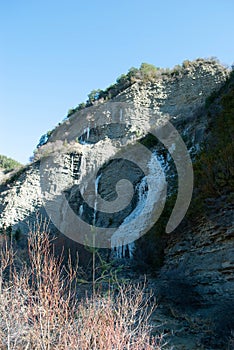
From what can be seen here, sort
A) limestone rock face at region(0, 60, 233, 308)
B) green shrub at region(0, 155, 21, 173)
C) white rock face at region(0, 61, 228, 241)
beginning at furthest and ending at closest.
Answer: green shrub at region(0, 155, 21, 173), white rock face at region(0, 61, 228, 241), limestone rock face at region(0, 60, 233, 308)

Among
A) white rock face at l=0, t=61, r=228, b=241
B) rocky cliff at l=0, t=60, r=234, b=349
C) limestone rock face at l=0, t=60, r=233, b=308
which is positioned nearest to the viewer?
rocky cliff at l=0, t=60, r=234, b=349

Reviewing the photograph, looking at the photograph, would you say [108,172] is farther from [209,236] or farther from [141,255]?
[209,236]

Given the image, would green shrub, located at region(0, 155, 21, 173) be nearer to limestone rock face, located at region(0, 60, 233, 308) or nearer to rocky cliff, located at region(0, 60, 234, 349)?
rocky cliff, located at region(0, 60, 234, 349)

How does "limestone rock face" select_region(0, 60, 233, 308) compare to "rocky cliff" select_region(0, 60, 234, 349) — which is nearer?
"rocky cliff" select_region(0, 60, 234, 349)

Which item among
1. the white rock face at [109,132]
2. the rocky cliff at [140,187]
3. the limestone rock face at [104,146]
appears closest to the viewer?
the rocky cliff at [140,187]

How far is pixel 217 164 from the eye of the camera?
25.9ft

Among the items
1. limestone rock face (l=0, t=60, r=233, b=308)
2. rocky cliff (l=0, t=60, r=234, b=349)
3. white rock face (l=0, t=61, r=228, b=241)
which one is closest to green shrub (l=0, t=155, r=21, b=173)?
rocky cliff (l=0, t=60, r=234, b=349)

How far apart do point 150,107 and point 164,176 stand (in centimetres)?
1279

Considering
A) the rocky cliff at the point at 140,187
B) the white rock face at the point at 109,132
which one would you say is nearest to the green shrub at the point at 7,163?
the rocky cliff at the point at 140,187

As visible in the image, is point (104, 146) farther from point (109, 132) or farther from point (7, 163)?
point (7, 163)

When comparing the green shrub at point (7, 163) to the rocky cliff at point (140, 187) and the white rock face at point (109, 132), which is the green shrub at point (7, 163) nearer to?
the rocky cliff at point (140, 187)

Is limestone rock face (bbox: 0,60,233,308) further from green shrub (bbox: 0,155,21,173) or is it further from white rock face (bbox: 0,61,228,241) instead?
green shrub (bbox: 0,155,21,173)

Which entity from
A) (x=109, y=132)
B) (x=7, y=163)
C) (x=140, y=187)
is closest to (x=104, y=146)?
(x=109, y=132)

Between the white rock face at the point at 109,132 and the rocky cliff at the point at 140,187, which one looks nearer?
the rocky cliff at the point at 140,187
